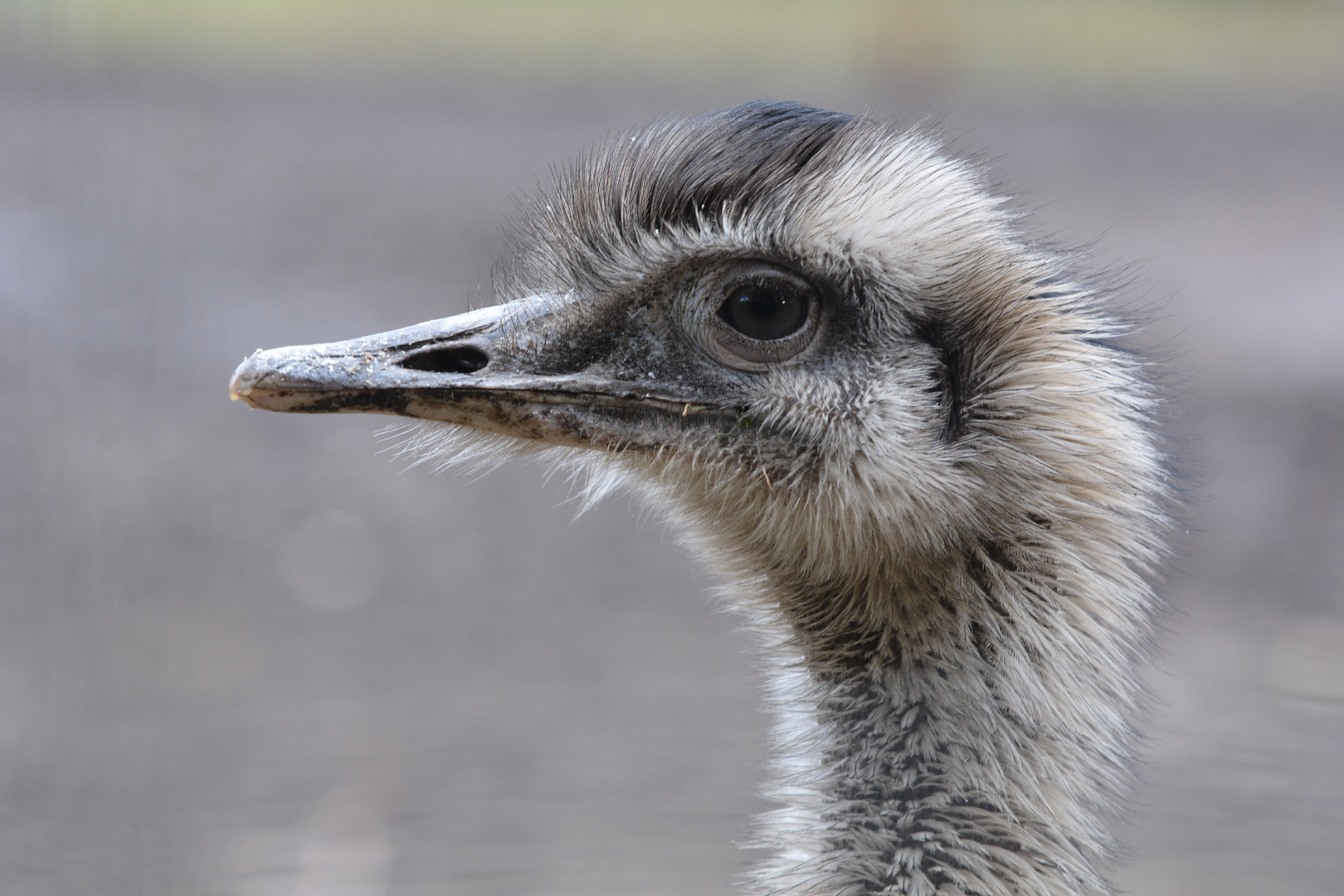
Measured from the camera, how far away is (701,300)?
1.63 meters

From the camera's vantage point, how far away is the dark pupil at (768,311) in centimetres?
161

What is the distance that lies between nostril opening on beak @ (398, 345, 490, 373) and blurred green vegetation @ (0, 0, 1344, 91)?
5838mm

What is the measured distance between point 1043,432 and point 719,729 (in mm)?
2160

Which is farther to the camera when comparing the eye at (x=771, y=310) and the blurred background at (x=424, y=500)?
the blurred background at (x=424, y=500)

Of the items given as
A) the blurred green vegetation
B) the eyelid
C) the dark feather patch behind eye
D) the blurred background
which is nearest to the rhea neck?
the dark feather patch behind eye

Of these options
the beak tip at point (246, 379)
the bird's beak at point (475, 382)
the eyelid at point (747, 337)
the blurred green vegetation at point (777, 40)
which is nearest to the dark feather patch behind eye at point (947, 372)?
the eyelid at point (747, 337)

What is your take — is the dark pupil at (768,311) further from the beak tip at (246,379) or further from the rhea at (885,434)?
the beak tip at (246,379)

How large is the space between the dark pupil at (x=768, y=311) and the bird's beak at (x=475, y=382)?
10 cm

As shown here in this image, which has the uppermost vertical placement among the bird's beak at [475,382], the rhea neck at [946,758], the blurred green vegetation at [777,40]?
the blurred green vegetation at [777,40]

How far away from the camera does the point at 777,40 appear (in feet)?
Answer: 27.4

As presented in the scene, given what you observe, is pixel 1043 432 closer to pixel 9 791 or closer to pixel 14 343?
pixel 9 791

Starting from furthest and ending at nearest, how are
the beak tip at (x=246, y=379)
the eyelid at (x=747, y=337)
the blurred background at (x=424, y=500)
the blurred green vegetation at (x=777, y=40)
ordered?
the blurred green vegetation at (x=777, y=40), the blurred background at (x=424, y=500), the eyelid at (x=747, y=337), the beak tip at (x=246, y=379)

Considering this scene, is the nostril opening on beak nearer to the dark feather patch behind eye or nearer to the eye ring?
the eye ring

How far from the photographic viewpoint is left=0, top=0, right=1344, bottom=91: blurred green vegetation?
7645mm
